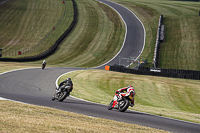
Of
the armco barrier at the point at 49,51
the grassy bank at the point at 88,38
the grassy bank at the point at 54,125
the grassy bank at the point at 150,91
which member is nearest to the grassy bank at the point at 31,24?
the grassy bank at the point at 88,38

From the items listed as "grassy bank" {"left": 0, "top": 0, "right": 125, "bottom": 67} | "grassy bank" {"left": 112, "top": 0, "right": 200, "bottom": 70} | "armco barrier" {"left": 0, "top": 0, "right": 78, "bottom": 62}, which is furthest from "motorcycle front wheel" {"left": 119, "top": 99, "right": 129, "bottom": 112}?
"grassy bank" {"left": 0, "top": 0, "right": 125, "bottom": 67}

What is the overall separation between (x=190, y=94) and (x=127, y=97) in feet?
48.8

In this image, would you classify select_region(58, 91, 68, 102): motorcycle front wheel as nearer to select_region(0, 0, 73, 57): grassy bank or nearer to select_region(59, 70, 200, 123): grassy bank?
select_region(59, 70, 200, 123): grassy bank

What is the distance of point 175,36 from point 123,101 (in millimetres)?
50311

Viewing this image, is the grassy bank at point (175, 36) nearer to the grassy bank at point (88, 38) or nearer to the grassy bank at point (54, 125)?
the grassy bank at point (88, 38)

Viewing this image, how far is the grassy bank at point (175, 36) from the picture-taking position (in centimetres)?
4872

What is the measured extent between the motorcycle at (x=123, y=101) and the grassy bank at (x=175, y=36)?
34.0 meters

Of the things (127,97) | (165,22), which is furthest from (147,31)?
(127,97)

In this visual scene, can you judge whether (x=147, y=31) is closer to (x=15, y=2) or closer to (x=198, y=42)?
(x=198, y=42)

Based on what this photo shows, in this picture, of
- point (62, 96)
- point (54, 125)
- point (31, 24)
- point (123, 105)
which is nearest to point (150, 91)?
point (62, 96)

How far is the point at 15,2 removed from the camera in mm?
86500

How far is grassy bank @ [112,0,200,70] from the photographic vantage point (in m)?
48.7

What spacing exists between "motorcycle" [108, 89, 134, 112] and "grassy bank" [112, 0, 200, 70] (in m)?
34.0

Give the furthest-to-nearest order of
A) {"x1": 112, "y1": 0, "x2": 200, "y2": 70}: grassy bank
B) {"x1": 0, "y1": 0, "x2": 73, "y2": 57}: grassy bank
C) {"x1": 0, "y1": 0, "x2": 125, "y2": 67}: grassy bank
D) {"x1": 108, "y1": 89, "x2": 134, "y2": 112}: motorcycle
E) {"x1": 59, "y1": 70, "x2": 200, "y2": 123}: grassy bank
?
1. {"x1": 0, "y1": 0, "x2": 73, "y2": 57}: grassy bank
2. {"x1": 0, "y1": 0, "x2": 125, "y2": 67}: grassy bank
3. {"x1": 112, "y1": 0, "x2": 200, "y2": 70}: grassy bank
4. {"x1": 59, "y1": 70, "x2": 200, "y2": 123}: grassy bank
5. {"x1": 108, "y1": 89, "x2": 134, "y2": 112}: motorcycle
